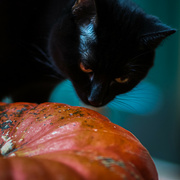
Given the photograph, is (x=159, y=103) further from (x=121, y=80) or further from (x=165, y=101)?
(x=121, y=80)

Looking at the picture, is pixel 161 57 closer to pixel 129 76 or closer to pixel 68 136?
pixel 129 76

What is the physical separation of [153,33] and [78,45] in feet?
1.00

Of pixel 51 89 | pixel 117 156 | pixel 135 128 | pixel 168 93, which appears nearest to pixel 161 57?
pixel 168 93

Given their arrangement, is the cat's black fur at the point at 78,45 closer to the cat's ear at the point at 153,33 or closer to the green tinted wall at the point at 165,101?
the cat's ear at the point at 153,33

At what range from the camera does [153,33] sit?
79 cm

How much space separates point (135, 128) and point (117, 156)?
2.59 ft

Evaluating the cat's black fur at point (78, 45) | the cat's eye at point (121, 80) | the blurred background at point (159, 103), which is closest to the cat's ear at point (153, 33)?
the cat's black fur at point (78, 45)

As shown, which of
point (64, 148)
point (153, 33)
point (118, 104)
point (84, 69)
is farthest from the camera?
point (118, 104)

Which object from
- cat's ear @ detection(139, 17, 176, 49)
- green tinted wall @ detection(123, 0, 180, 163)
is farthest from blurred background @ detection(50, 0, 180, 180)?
cat's ear @ detection(139, 17, 176, 49)

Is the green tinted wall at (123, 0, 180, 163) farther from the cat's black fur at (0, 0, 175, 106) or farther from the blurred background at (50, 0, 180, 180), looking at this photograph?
the cat's black fur at (0, 0, 175, 106)

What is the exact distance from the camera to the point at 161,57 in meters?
1.12

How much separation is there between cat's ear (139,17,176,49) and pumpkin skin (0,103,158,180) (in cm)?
37

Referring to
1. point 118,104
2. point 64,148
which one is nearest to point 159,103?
point 118,104

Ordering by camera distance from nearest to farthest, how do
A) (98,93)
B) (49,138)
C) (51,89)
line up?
(49,138) → (98,93) → (51,89)
